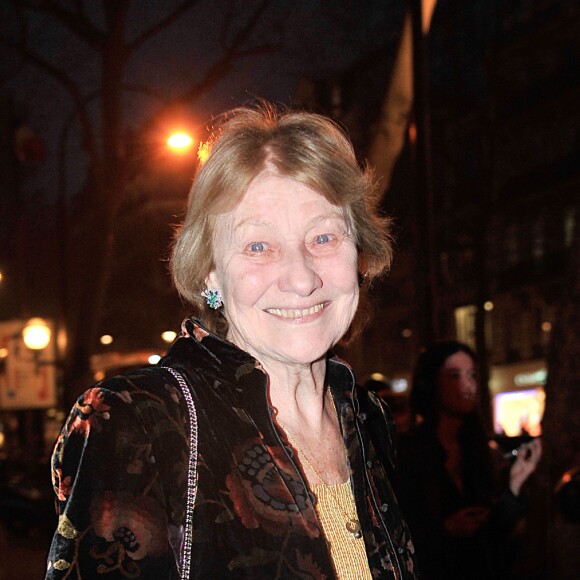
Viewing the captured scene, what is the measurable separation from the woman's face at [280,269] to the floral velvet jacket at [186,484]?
0.13 metres

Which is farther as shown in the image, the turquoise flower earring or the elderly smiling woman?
the turquoise flower earring

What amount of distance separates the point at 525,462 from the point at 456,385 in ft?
3.43

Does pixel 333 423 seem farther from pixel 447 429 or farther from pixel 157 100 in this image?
Result: pixel 157 100

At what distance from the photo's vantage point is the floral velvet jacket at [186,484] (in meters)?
1.66

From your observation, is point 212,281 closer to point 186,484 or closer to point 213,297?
point 213,297

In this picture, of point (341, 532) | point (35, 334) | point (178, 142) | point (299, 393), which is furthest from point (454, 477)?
point (35, 334)

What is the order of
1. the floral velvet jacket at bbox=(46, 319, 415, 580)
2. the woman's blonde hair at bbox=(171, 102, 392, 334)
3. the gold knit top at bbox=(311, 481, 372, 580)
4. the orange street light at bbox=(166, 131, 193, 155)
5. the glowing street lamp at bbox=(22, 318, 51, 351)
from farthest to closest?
the glowing street lamp at bbox=(22, 318, 51, 351) → the orange street light at bbox=(166, 131, 193, 155) → the woman's blonde hair at bbox=(171, 102, 392, 334) → the gold knit top at bbox=(311, 481, 372, 580) → the floral velvet jacket at bbox=(46, 319, 415, 580)

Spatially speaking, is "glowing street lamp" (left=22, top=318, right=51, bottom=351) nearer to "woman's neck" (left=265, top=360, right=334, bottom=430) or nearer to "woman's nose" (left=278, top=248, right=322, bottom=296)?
"woman's neck" (left=265, top=360, right=334, bottom=430)

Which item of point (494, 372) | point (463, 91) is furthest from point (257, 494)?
point (494, 372)

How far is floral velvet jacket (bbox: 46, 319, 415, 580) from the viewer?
1658 mm

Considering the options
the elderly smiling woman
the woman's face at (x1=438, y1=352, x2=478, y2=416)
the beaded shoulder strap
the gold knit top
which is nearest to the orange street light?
the woman's face at (x1=438, y1=352, x2=478, y2=416)

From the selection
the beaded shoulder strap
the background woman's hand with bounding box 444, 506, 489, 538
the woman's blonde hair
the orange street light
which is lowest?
the background woman's hand with bounding box 444, 506, 489, 538

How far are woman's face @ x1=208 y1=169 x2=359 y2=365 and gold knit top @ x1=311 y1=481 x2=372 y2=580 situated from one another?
0.34 meters

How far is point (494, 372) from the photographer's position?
109 feet
